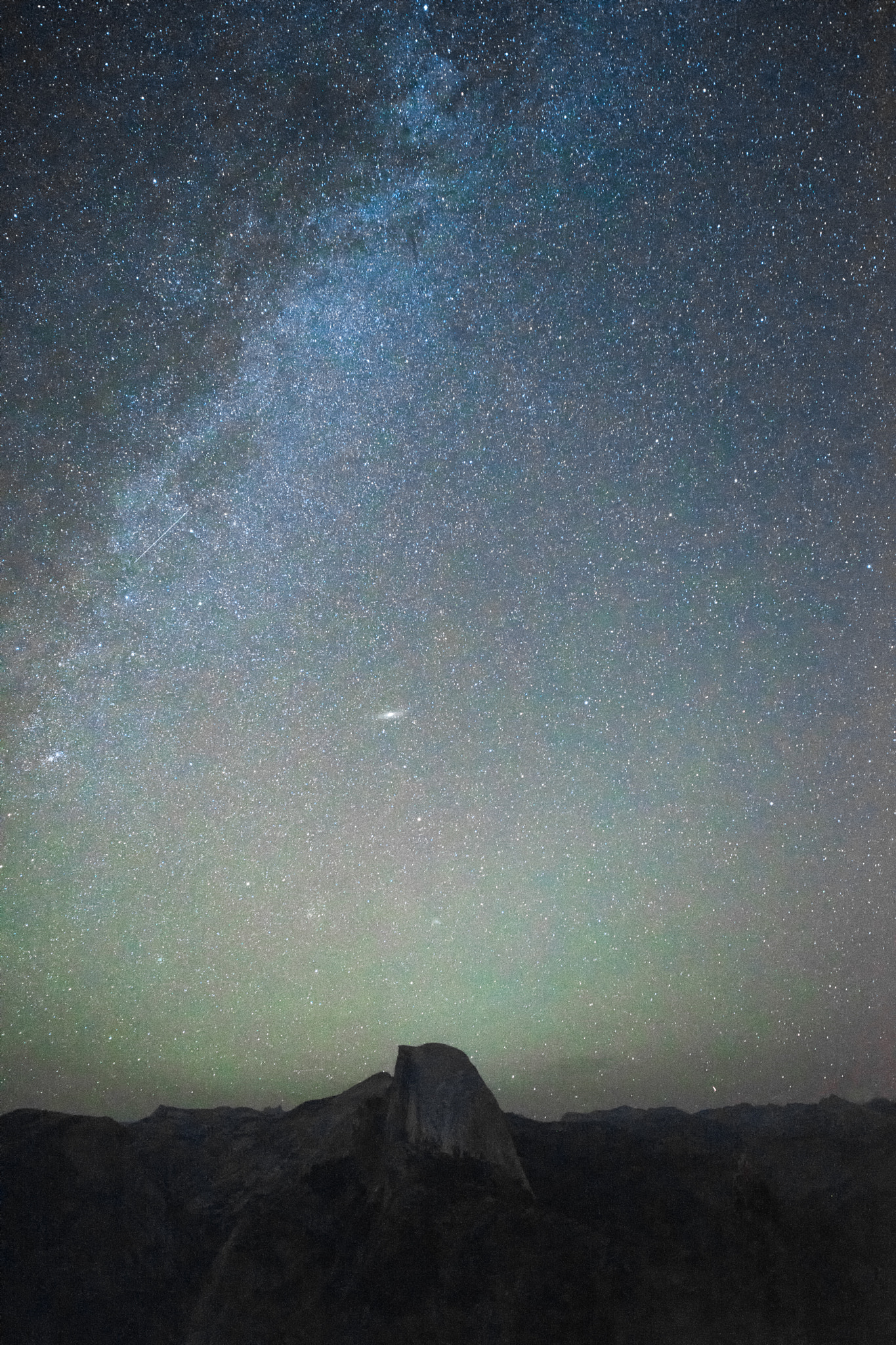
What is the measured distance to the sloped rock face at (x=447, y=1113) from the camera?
1395 centimetres

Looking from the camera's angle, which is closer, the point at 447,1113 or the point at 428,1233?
the point at 428,1233

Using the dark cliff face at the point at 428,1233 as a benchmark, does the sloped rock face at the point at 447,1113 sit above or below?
above

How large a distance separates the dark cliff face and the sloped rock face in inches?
1.6

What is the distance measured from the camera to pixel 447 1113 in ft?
46.8

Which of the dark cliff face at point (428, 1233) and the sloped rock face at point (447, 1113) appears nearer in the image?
the dark cliff face at point (428, 1233)

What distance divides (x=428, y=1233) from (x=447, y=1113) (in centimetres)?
195

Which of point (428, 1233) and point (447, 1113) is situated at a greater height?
point (447, 1113)

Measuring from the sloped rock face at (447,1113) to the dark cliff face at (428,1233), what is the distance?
0.04 meters

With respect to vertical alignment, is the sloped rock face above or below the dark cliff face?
above

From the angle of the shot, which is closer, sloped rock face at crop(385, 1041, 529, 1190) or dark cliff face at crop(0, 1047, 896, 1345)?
dark cliff face at crop(0, 1047, 896, 1345)

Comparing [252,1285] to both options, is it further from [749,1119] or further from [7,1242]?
[749,1119]

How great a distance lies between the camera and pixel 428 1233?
12.6 meters

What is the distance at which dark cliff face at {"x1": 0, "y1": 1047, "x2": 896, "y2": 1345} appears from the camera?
11578 millimetres

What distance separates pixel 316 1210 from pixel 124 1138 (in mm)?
4017
